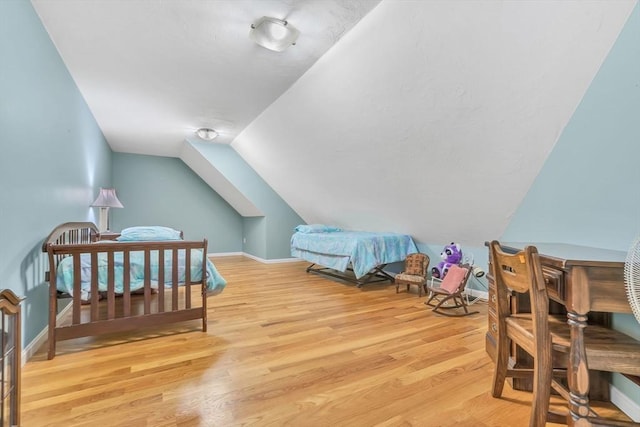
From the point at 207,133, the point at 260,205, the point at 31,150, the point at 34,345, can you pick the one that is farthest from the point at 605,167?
the point at 260,205

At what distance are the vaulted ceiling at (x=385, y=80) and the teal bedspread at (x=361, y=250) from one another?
288 mm

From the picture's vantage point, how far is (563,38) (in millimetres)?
1621

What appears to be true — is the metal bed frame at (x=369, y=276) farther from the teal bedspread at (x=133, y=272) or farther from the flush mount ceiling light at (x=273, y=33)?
the flush mount ceiling light at (x=273, y=33)

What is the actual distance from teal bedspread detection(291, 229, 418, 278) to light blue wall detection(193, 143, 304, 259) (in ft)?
5.72

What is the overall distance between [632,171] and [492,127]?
33.5 inches

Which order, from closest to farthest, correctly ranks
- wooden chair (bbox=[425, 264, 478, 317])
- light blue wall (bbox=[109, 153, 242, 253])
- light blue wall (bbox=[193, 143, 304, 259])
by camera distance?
1. wooden chair (bbox=[425, 264, 478, 317])
2. light blue wall (bbox=[193, 143, 304, 259])
3. light blue wall (bbox=[109, 153, 242, 253])

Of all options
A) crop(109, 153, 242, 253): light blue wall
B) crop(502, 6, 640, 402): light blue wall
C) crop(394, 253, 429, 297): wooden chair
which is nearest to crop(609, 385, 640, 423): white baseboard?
crop(502, 6, 640, 402): light blue wall

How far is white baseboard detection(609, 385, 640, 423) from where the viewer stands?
1368 millimetres

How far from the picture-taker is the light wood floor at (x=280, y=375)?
142cm

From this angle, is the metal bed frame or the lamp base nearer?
the metal bed frame

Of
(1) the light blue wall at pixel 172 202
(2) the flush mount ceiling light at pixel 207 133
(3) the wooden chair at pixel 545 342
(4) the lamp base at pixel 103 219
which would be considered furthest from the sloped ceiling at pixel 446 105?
(1) the light blue wall at pixel 172 202

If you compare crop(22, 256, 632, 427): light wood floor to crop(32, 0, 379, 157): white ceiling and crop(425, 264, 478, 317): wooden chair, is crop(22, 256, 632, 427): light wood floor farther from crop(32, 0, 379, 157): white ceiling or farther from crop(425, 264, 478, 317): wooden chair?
crop(32, 0, 379, 157): white ceiling

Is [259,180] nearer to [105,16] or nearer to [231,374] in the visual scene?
[105,16]

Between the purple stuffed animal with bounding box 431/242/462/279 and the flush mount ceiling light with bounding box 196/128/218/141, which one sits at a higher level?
the flush mount ceiling light with bounding box 196/128/218/141
